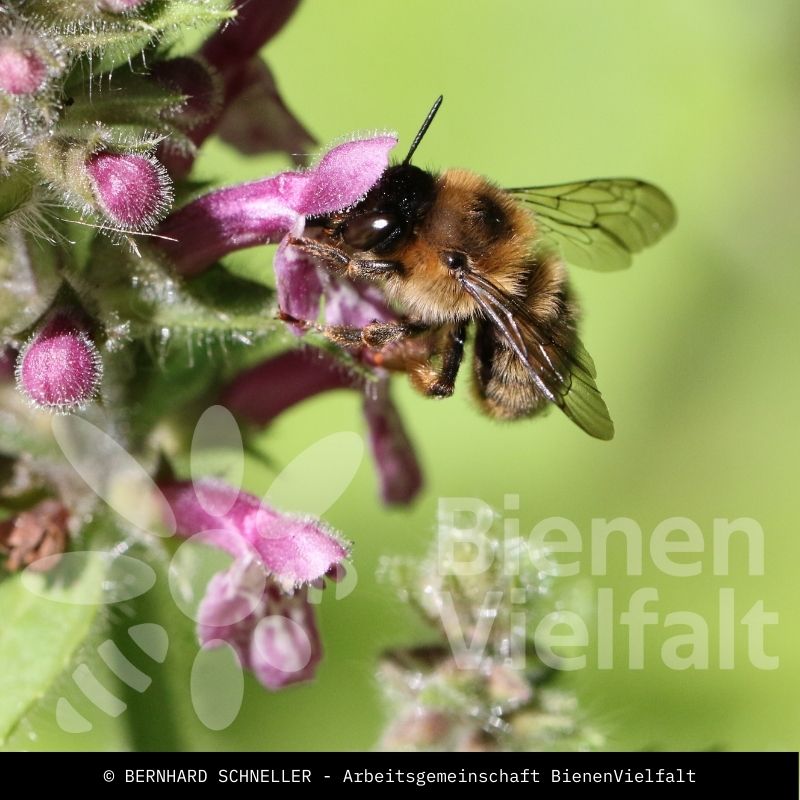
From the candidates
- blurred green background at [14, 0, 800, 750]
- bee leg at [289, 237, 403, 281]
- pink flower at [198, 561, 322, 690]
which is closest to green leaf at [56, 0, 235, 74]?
bee leg at [289, 237, 403, 281]

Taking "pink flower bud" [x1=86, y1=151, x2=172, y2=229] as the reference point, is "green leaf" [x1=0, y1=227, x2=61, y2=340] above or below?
above

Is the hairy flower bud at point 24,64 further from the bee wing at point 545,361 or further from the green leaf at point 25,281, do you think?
the bee wing at point 545,361

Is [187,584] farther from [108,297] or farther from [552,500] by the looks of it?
[552,500]

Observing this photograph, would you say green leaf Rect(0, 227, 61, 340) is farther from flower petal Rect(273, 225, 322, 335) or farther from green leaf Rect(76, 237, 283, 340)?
flower petal Rect(273, 225, 322, 335)

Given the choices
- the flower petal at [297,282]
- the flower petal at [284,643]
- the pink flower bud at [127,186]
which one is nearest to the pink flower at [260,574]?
the flower petal at [284,643]

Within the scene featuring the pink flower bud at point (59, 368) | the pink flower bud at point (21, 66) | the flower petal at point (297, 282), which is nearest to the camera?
the pink flower bud at point (21, 66)

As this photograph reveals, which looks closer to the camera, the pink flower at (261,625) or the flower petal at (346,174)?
the flower petal at (346,174)
